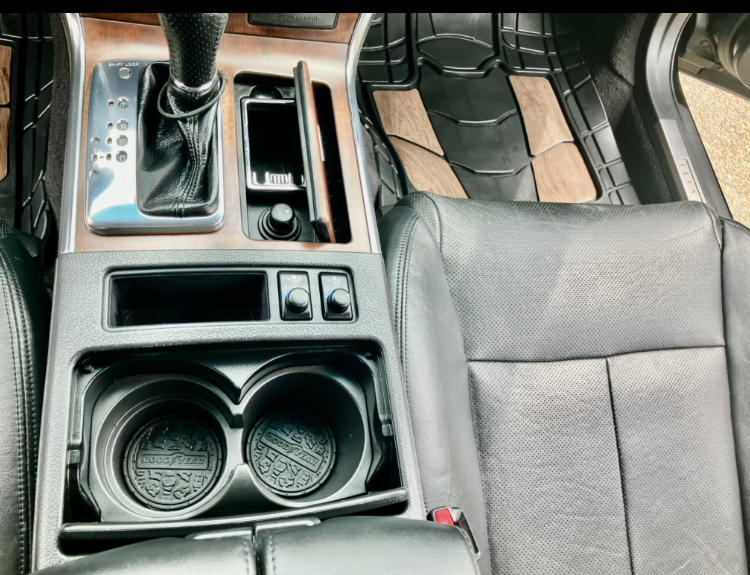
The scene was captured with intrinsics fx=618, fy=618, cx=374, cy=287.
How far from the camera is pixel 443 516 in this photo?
2.64 ft

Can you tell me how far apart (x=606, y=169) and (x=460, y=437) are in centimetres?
129

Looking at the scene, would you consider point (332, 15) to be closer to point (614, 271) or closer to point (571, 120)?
point (614, 271)

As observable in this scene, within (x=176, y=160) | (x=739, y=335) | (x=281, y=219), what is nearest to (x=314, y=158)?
(x=281, y=219)

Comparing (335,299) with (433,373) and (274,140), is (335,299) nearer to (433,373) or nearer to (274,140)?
(433,373)

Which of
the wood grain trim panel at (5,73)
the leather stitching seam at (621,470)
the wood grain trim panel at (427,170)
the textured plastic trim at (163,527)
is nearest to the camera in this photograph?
the textured plastic trim at (163,527)

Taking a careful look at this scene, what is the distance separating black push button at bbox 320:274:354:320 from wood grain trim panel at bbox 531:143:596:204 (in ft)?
3.67

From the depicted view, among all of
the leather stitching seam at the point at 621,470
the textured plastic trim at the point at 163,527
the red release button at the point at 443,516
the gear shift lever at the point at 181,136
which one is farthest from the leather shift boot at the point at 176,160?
the leather stitching seam at the point at 621,470

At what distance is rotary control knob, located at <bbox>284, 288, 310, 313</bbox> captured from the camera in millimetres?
873

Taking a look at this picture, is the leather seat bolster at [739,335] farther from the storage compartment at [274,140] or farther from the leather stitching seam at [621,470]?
the storage compartment at [274,140]

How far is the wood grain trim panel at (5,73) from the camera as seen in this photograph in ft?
5.52

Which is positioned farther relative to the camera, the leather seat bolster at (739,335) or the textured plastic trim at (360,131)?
the leather seat bolster at (739,335)

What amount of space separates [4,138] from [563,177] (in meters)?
1.58

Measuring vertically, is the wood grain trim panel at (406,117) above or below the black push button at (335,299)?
above

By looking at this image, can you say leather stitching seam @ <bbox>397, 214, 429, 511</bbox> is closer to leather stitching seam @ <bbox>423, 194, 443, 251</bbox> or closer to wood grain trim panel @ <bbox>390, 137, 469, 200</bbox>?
leather stitching seam @ <bbox>423, 194, 443, 251</bbox>
